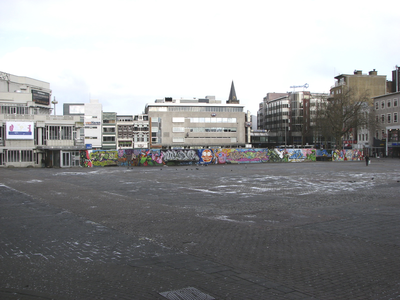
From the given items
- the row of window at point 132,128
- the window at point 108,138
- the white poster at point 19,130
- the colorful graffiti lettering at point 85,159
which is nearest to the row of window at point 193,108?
the row of window at point 132,128

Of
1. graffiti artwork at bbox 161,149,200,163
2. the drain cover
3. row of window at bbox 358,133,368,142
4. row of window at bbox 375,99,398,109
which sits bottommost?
the drain cover

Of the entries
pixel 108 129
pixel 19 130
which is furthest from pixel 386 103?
pixel 108 129

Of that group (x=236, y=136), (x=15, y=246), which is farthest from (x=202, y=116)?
(x=15, y=246)

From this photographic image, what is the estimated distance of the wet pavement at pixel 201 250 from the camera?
6055mm

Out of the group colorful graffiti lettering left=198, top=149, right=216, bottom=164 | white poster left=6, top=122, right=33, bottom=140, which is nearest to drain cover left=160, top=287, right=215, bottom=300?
colorful graffiti lettering left=198, top=149, right=216, bottom=164

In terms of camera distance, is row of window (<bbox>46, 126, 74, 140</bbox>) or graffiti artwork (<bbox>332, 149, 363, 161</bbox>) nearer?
row of window (<bbox>46, 126, 74, 140</bbox>)

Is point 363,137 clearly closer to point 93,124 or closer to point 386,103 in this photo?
point 386,103

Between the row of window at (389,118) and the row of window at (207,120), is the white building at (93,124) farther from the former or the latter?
the row of window at (389,118)

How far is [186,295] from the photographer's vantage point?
5727 millimetres

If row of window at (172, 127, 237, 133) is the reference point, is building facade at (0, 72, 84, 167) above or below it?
below

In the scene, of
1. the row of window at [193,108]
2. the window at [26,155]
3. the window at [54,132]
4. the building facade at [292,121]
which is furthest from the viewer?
the building facade at [292,121]

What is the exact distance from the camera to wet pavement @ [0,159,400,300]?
19.9 ft

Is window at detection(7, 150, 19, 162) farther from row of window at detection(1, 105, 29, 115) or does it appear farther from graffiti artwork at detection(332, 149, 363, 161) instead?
graffiti artwork at detection(332, 149, 363, 161)

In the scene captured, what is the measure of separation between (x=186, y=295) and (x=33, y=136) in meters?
54.0
